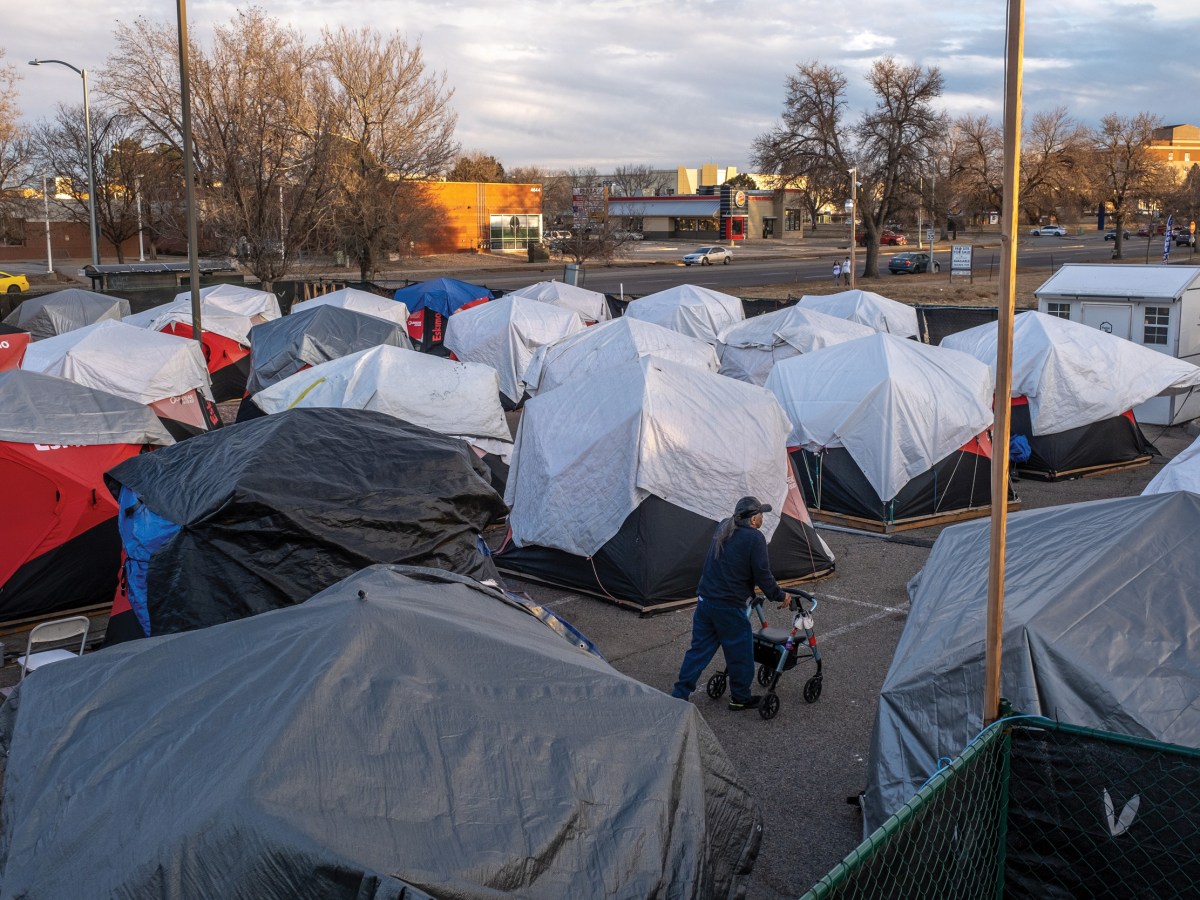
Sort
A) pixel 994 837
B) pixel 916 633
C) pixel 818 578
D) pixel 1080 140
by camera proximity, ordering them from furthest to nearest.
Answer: pixel 1080 140 → pixel 818 578 → pixel 916 633 → pixel 994 837

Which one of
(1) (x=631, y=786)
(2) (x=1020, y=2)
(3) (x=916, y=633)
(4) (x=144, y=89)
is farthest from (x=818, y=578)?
(4) (x=144, y=89)

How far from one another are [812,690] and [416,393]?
7.14 m

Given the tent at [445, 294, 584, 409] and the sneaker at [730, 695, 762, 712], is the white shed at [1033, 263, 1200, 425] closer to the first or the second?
the tent at [445, 294, 584, 409]

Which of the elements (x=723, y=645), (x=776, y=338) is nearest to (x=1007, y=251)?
(x=723, y=645)

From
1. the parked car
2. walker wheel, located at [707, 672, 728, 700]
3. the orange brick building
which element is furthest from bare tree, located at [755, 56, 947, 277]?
walker wheel, located at [707, 672, 728, 700]

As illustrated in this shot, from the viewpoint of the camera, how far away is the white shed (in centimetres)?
2070

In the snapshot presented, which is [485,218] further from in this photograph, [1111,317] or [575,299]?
[1111,317]

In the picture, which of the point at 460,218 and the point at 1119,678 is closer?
the point at 1119,678

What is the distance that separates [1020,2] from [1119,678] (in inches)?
132

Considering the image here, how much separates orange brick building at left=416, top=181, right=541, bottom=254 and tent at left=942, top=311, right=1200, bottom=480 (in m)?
52.1

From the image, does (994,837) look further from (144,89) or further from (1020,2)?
(144,89)

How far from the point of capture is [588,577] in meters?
11.2

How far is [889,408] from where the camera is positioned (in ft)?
44.9

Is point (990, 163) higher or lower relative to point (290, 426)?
higher
